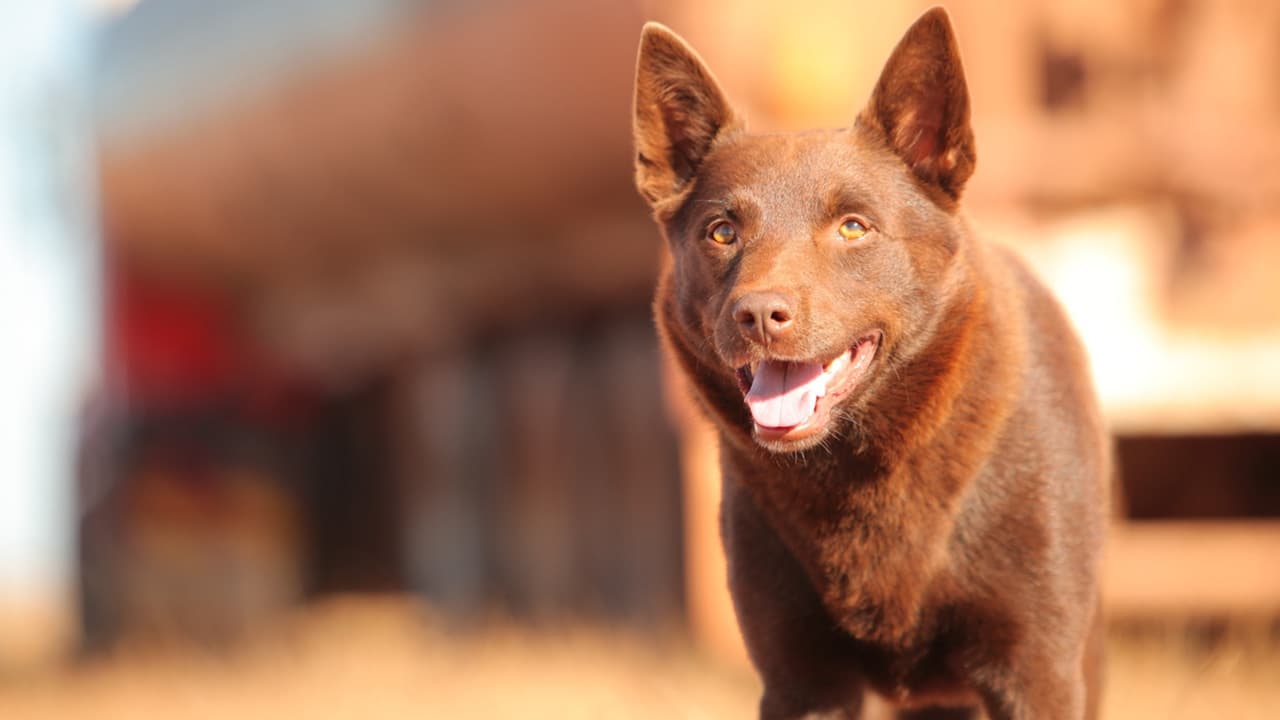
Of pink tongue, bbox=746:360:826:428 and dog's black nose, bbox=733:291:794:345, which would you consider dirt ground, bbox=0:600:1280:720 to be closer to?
pink tongue, bbox=746:360:826:428

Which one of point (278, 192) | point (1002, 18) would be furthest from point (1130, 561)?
point (278, 192)

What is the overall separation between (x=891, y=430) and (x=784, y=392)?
0.84ft

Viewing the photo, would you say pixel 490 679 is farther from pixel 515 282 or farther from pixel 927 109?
pixel 927 109

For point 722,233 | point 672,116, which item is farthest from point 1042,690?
point 672,116

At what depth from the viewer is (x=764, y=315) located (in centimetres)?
256

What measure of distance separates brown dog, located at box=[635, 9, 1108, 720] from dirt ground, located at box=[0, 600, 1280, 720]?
5.44ft

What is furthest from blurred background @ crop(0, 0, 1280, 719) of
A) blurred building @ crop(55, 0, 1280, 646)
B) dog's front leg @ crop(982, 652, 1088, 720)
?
dog's front leg @ crop(982, 652, 1088, 720)

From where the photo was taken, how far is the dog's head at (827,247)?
2.63 metres

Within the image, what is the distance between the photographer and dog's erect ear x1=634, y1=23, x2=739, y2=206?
3.04 metres

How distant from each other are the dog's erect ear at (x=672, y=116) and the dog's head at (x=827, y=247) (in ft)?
0.06

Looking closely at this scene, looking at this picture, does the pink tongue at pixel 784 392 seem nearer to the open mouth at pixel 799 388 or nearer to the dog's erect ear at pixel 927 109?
the open mouth at pixel 799 388

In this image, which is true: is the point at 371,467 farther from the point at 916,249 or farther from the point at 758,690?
the point at 916,249

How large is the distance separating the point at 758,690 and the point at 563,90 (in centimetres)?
273

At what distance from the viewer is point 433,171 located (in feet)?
24.2
